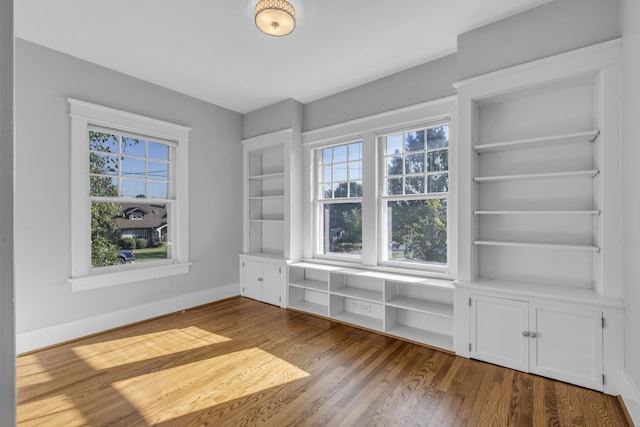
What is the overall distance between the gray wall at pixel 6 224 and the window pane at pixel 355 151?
138 inches

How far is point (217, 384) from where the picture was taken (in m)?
2.35

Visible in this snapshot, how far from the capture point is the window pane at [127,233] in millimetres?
3451

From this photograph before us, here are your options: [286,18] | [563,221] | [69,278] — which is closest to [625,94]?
[563,221]

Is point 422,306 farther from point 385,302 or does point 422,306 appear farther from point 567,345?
point 567,345

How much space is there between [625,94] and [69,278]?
5.09 m

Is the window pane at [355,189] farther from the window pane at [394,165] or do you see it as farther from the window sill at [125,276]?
the window sill at [125,276]

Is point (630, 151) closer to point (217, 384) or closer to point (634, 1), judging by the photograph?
point (634, 1)

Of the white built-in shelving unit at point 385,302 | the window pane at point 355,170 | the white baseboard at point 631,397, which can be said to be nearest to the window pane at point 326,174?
the window pane at point 355,170

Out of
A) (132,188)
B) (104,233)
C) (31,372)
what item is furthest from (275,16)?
(31,372)

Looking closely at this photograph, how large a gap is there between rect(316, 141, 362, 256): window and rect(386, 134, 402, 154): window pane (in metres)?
0.40

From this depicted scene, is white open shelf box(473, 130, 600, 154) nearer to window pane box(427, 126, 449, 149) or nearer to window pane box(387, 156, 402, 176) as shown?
window pane box(427, 126, 449, 149)

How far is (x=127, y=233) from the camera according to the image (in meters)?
3.71

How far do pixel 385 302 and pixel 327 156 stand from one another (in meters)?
2.16

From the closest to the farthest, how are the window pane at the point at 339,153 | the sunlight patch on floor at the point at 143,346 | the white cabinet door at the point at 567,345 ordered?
1. the white cabinet door at the point at 567,345
2. the sunlight patch on floor at the point at 143,346
3. the window pane at the point at 339,153
